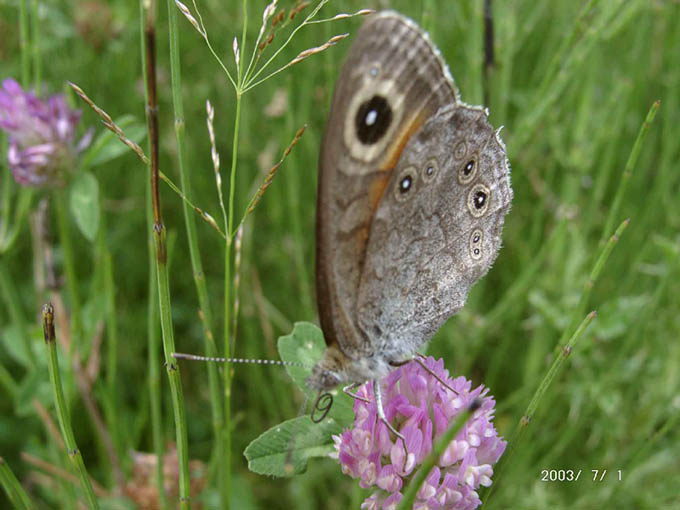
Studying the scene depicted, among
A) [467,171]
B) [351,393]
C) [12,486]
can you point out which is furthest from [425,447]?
[12,486]

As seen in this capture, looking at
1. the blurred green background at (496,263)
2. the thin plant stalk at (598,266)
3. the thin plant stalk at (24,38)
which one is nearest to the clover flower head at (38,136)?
the thin plant stalk at (24,38)

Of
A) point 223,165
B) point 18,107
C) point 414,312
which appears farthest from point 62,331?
point 414,312

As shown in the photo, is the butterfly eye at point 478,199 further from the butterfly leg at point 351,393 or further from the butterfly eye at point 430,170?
the butterfly leg at point 351,393

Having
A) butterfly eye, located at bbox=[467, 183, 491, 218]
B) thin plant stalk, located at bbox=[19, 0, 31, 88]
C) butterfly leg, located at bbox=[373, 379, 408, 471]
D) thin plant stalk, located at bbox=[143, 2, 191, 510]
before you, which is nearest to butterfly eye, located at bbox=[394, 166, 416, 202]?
butterfly eye, located at bbox=[467, 183, 491, 218]

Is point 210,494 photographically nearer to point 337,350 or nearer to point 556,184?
point 337,350

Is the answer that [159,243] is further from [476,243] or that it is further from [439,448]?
[476,243]
